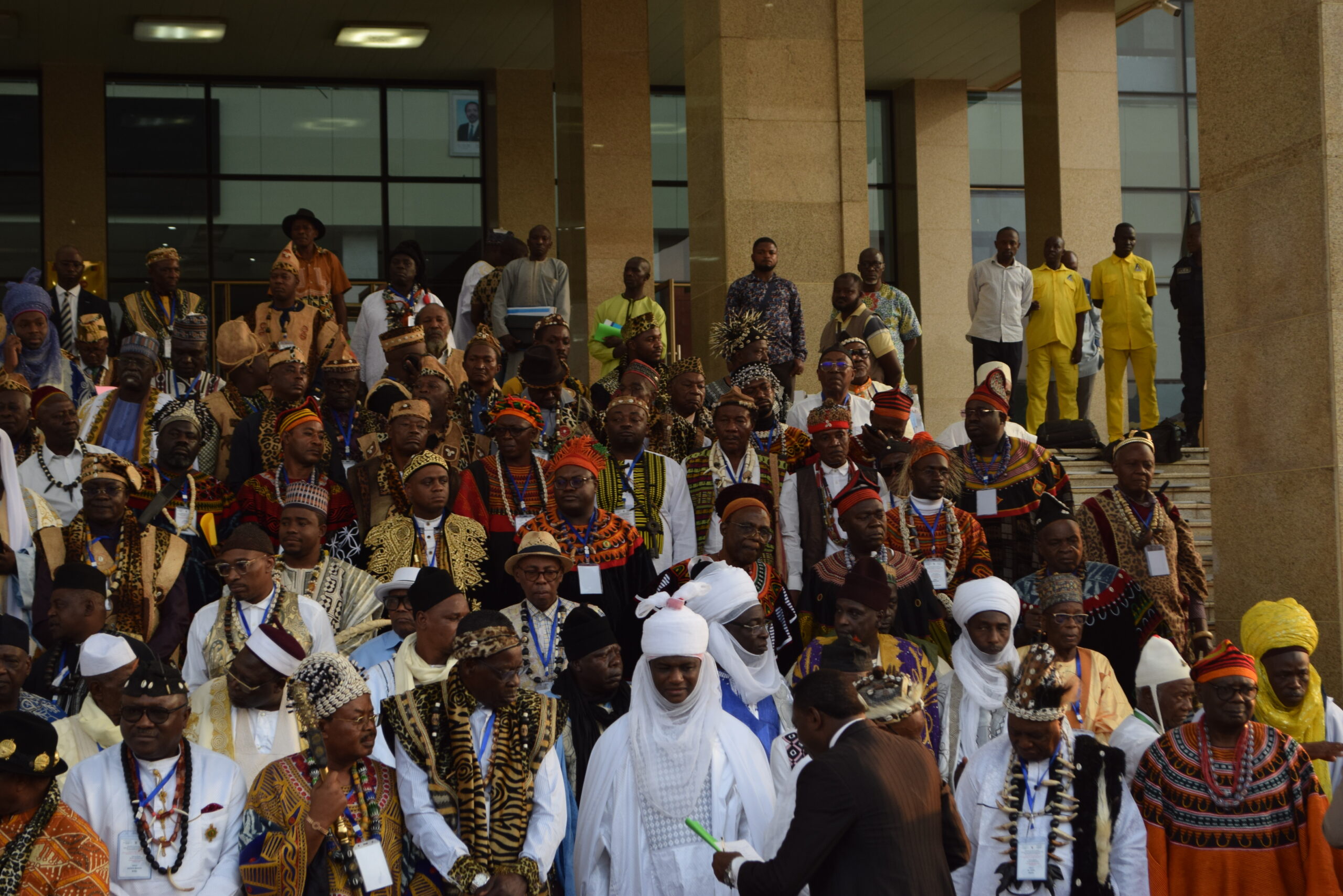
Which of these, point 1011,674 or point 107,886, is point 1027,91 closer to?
point 1011,674

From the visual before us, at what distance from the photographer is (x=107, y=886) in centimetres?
505

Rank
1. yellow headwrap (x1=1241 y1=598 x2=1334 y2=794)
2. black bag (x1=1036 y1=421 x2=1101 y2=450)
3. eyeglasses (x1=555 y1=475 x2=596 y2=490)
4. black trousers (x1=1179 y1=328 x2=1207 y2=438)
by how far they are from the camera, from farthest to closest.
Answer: black trousers (x1=1179 y1=328 x2=1207 y2=438) < black bag (x1=1036 y1=421 x2=1101 y2=450) < eyeglasses (x1=555 y1=475 x2=596 y2=490) < yellow headwrap (x1=1241 y1=598 x2=1334 y2=794)

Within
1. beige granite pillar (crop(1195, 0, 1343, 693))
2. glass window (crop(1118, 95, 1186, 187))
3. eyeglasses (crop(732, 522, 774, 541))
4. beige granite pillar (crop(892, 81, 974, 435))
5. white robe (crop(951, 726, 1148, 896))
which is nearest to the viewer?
white robe (crop(951, 726, 1148, 896))

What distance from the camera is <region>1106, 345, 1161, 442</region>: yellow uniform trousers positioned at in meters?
15.2

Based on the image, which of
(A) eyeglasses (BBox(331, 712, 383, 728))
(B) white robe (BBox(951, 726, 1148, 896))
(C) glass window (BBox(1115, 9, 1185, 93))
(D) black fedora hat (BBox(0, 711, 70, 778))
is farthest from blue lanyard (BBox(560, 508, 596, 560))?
(C) glass window (BBox(1115, 9, 1185, 93))

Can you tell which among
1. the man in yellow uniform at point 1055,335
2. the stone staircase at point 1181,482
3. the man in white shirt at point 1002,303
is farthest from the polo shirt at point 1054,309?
the stone staircase at point 1181,482

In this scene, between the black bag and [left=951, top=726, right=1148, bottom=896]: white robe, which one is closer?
[left=951, top=726, right=1148, bottom=896]: white robe

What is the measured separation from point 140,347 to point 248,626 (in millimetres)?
3764

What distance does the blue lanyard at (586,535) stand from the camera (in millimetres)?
8172

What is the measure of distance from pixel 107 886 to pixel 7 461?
365cm

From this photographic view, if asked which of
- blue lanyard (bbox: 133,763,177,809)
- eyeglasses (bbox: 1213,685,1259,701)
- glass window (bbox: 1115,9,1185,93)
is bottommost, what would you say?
blue lanyard (bbox: 133,763,177,809)

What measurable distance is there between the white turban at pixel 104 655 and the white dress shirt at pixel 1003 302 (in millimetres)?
10582

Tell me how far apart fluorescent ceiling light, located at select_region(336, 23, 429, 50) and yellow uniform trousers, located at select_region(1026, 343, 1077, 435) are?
8957 mm

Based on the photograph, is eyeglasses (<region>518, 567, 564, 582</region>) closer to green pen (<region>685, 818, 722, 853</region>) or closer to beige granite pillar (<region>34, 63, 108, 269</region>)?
green pen (<region>685, 818, 722, 853</region>)
